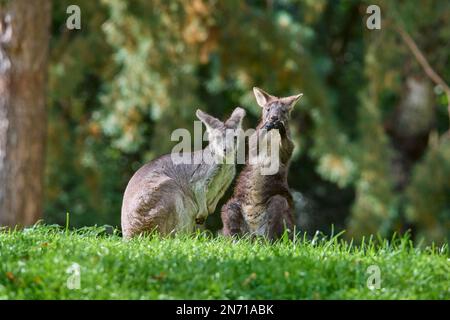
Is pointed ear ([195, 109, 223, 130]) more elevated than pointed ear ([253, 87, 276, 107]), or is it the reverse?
pointed ear ([253, 87, 276, 107])

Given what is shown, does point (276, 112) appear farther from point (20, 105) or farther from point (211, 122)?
point (20, 105)

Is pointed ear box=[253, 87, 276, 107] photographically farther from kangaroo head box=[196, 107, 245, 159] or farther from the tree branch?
the tree branch

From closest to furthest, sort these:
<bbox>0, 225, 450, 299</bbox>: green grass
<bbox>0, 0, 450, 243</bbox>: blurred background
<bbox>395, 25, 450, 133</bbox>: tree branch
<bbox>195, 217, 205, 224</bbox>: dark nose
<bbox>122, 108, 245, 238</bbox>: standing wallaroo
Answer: <bbox>0, 225, 450, 299</bbox>: green grass < <bbox>122, 108, 245, 238</bbox>: standing wallaroo < <bbox>195, 217, 205, 224</bbox>: dark nose < <bbox>0, 0, 450, 243</bbox>: blurred background < <bbox>395, 25, 450, 133</bbox>: tree branch

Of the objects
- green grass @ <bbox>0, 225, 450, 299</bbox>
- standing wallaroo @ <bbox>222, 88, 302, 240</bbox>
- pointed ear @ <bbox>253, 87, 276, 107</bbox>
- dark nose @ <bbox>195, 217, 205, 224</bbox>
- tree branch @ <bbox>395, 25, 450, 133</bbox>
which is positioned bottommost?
green grass @ <bbox>0, 225, 450, 299</bbox>

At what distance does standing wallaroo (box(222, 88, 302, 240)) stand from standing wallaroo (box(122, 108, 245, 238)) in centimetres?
Answer: 19

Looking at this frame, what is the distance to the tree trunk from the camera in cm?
1315

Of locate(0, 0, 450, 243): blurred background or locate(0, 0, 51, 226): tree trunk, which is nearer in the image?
locate(0, 0, 51, 226): tree trunk

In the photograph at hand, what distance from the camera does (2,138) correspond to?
521 inches

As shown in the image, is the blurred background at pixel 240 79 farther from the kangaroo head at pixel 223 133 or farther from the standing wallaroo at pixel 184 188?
the kangaroo head at pixel 223 133

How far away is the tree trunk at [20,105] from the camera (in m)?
13.1

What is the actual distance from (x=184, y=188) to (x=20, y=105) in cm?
570

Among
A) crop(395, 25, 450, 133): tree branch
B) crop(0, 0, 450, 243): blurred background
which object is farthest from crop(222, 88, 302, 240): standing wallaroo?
crop(395, 25, 450, 133): tree branch

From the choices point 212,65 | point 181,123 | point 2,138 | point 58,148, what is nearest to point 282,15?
point 212,65

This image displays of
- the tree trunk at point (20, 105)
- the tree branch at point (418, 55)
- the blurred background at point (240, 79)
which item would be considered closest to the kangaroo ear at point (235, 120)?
the tree trunk at point (20, 105)
